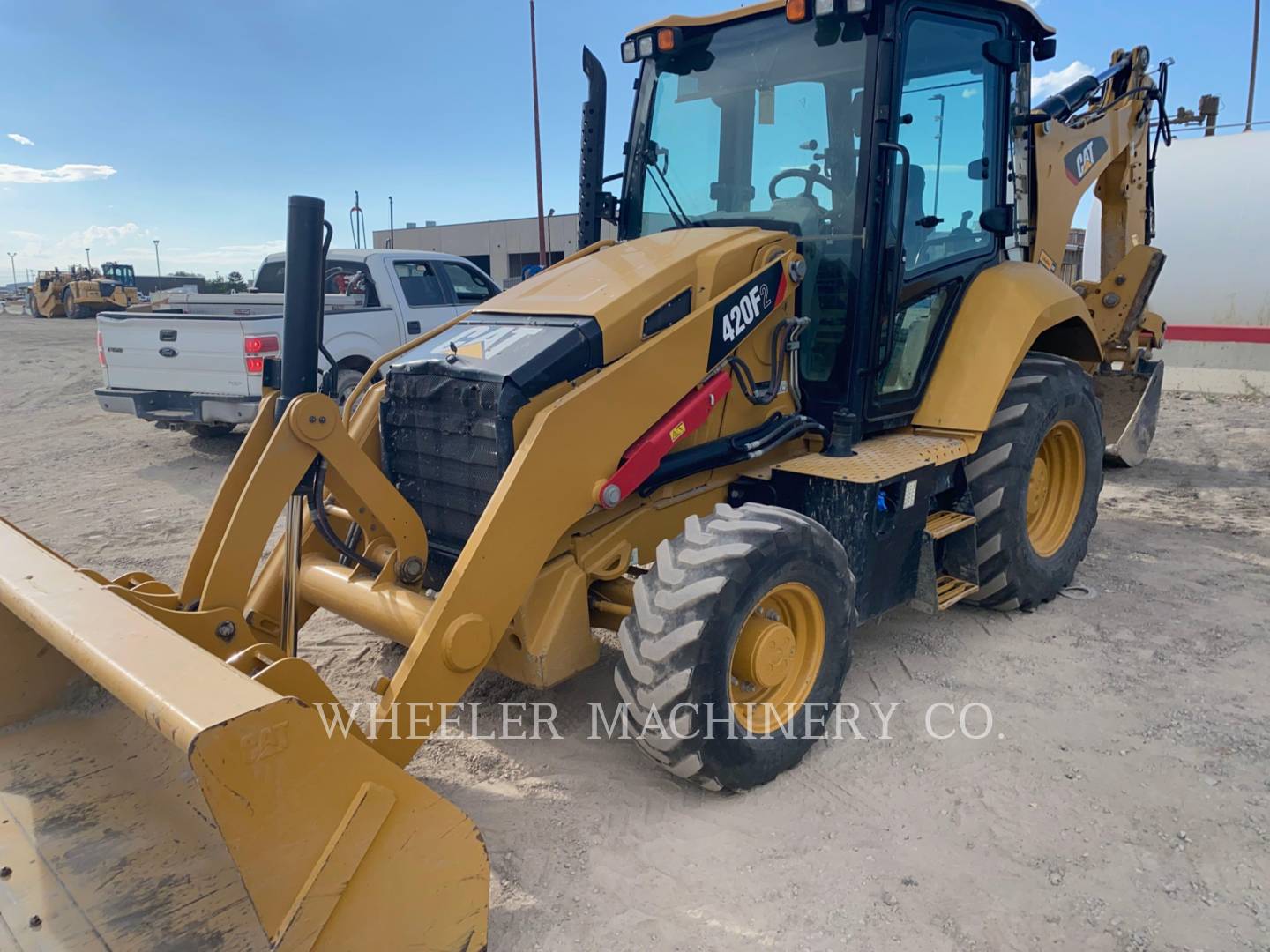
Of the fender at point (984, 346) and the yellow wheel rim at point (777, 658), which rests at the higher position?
the fender at point (984, 346)

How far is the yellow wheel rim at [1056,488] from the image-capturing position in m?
4.99

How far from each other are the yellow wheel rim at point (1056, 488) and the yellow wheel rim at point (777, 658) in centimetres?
213

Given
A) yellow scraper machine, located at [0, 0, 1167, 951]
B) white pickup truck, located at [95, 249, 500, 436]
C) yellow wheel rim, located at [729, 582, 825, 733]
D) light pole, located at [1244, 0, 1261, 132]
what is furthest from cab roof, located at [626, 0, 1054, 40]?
light pole, located at [1244, 0, 1261, 132]

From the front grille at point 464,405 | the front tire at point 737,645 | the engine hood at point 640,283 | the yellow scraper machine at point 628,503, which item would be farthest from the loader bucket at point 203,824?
the engine hood at point 640,283

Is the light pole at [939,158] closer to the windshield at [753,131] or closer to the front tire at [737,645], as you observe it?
the windshield at [753,131]

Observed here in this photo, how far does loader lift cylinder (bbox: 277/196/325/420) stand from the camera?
2969mm

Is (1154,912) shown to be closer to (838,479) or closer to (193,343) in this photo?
(838,479)

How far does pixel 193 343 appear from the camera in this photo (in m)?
8.00

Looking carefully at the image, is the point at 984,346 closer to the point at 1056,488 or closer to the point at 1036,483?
the point at 1036,483

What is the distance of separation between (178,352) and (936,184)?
22.0 ft

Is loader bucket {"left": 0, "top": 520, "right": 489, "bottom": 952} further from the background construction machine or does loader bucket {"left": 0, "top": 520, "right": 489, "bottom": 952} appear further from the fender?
the background construction machine

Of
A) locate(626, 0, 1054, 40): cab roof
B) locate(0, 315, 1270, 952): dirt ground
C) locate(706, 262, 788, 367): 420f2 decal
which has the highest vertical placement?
locate(626, 0, 1054, 40): cab roof

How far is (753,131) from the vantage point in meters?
4.15

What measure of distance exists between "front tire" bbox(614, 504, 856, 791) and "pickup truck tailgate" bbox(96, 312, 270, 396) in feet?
19.4
